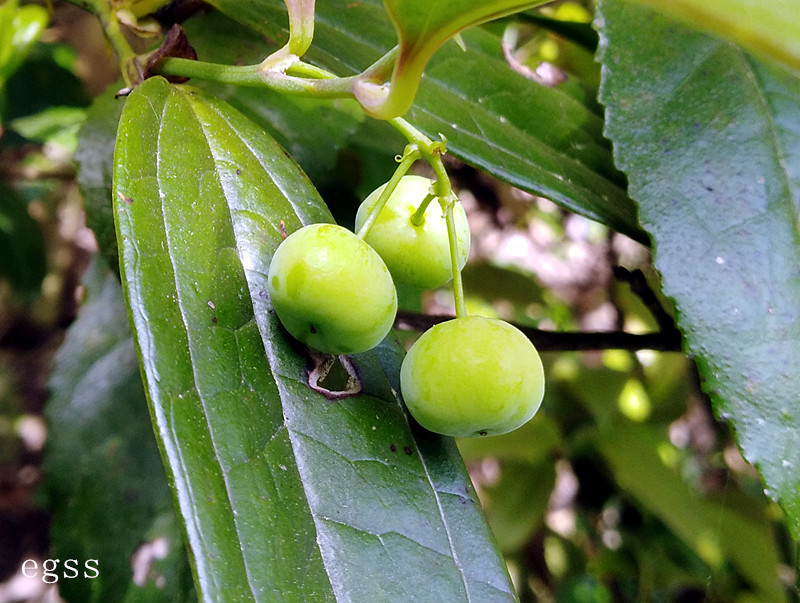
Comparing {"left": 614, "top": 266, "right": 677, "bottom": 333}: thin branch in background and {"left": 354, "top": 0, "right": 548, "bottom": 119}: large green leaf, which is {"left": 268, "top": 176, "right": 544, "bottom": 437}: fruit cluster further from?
{"left": 614, "top": 266, "right": 677, "bottom": 333}: thin branch in background

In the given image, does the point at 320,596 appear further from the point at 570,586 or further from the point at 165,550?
the point at 570,586

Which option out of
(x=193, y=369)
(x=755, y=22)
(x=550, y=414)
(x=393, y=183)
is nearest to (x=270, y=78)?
(x=393, y=183)

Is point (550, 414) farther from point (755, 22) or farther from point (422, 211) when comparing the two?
point (755, 22)

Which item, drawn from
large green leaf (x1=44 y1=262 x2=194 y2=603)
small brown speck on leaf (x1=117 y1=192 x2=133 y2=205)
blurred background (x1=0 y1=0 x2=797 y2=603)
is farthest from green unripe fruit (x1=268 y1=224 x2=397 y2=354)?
blurred background (x1=0 y1=0 x2=797 y2=603)

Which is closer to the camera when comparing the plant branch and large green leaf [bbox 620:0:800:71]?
large green leaf [bbox 620:0:800:71]

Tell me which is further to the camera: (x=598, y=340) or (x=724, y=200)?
(x=598, y=340)

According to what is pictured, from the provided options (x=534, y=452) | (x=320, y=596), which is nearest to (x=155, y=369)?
(x=320, y=596)
